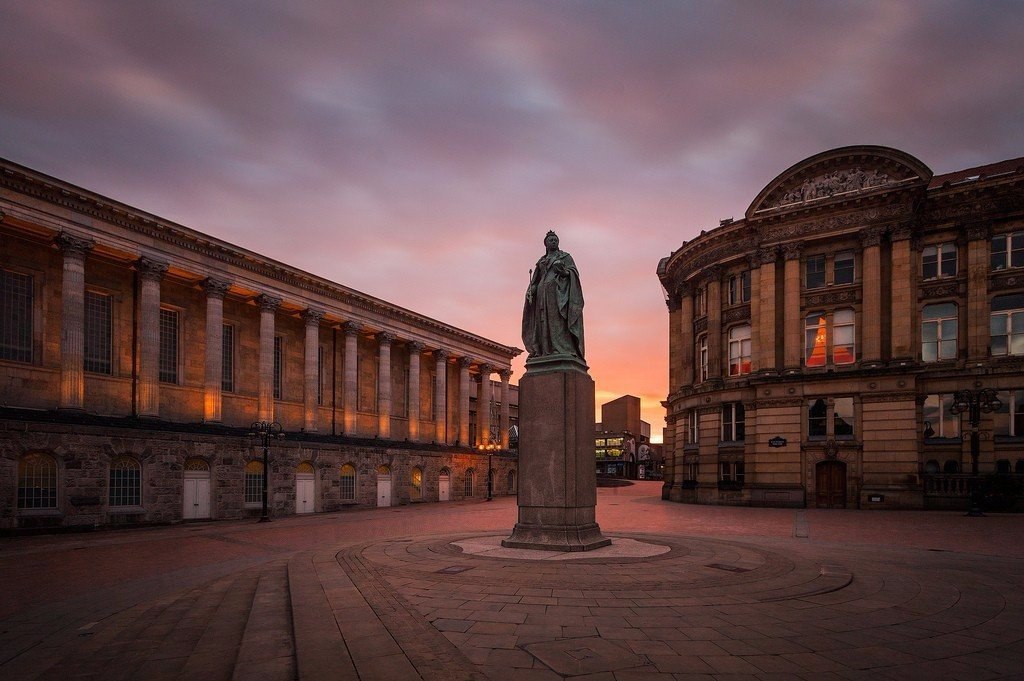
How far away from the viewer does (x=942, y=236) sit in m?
37.9

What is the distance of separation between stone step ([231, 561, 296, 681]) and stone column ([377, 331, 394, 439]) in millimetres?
41163

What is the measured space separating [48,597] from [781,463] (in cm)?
3694

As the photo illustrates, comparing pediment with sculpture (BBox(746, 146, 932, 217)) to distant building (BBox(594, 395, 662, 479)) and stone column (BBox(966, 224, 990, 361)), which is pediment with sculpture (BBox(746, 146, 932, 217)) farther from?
distant building (BBox(594, 395, 662, 479))

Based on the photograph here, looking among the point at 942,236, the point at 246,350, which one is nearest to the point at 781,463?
the point at 942,236

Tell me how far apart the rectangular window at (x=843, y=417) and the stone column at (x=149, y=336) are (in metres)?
37.8

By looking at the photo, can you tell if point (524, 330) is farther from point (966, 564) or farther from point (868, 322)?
point (868, 322)

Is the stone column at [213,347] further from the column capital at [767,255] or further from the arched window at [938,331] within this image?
the arched window at [938,331]

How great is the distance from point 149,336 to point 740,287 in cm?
3598

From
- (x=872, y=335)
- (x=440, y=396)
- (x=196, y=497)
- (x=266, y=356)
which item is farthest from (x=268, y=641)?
(x=440, y=396)

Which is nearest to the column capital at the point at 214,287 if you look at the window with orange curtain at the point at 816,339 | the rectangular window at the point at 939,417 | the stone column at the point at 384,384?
the stone column at the point at 384,384

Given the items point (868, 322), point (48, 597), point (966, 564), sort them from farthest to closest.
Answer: point (868, 322), point (966, 564), point (48, 597)

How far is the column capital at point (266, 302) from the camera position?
136 ft

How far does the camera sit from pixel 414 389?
183 ft

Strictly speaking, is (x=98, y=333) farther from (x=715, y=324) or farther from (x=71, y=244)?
(x=715, y=324)
